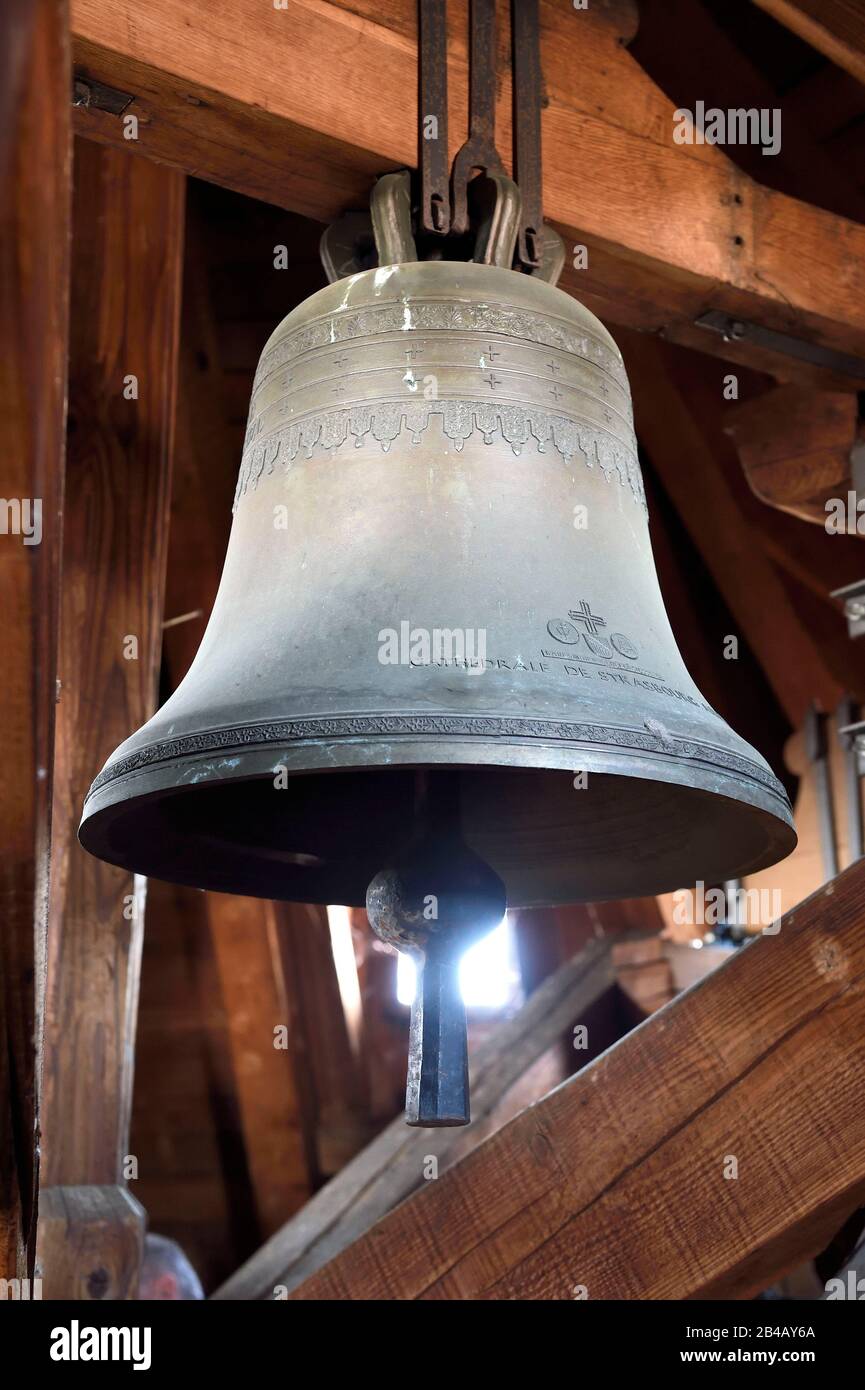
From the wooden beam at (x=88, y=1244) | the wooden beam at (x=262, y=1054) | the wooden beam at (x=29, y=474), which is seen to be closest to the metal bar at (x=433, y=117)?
the wooden beam at (x=29, y=474)

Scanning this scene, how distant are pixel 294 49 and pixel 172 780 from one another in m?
0.72

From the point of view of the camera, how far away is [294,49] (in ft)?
4.66

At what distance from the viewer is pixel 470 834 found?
64.7 inches

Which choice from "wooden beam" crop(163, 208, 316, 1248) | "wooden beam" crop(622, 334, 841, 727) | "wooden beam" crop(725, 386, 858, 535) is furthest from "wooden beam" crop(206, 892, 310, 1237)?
"wooden beam" crop(725, 386, 858, 535)

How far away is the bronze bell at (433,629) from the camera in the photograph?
3.79 ft

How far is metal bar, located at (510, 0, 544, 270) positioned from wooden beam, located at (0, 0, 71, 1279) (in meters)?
0.81

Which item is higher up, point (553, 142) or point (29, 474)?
point (553, 142)

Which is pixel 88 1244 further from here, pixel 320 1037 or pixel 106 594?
pixel 320 1037

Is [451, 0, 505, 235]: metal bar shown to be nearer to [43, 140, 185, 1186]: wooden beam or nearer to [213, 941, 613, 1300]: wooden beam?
[43, 140, 185, 1186]: wooden beam

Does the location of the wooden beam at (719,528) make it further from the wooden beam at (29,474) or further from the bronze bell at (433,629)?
the wooden beam at (29,474)

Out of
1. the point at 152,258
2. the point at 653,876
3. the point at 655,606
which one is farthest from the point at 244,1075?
the point at 655,606

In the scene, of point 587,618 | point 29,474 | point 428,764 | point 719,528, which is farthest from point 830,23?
point 719,528

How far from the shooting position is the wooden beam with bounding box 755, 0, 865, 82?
1.77 meters

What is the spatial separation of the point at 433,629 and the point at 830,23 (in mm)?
1054
